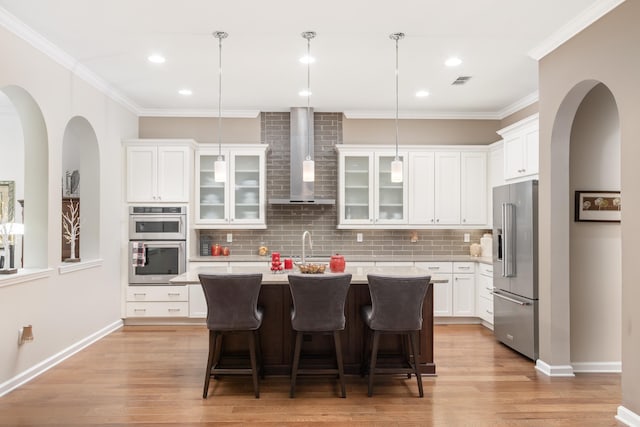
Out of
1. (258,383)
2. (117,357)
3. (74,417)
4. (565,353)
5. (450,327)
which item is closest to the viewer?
(74,417)

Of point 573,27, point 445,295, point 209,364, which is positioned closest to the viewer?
point 209,364

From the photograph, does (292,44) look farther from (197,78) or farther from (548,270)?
(548,270)

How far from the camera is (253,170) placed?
20.4 ft

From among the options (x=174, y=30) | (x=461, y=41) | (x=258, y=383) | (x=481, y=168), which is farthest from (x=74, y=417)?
(x=481, y=168)

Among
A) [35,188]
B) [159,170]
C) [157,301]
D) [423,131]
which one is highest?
[423,131]

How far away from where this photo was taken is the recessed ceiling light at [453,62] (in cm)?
443

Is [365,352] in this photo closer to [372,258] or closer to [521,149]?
[372,258]

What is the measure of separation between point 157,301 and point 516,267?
14.1ft

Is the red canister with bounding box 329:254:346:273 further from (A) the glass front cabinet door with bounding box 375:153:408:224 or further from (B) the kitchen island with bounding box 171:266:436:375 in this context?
(A) the glass front cabinet door with bounding box 375:153:408:224

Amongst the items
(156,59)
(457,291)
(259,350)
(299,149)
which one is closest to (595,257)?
(457,291)

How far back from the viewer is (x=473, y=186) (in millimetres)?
6270

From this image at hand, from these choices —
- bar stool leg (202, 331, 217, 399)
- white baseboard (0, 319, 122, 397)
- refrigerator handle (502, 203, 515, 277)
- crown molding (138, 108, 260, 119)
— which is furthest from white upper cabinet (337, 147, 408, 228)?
white baseboard (0, 319, 122, 397)

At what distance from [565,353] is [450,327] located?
2.03 meters

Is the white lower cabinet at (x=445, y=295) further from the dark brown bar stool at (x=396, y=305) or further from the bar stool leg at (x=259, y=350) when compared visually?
the bar stool leg at (x=259, y=350)
